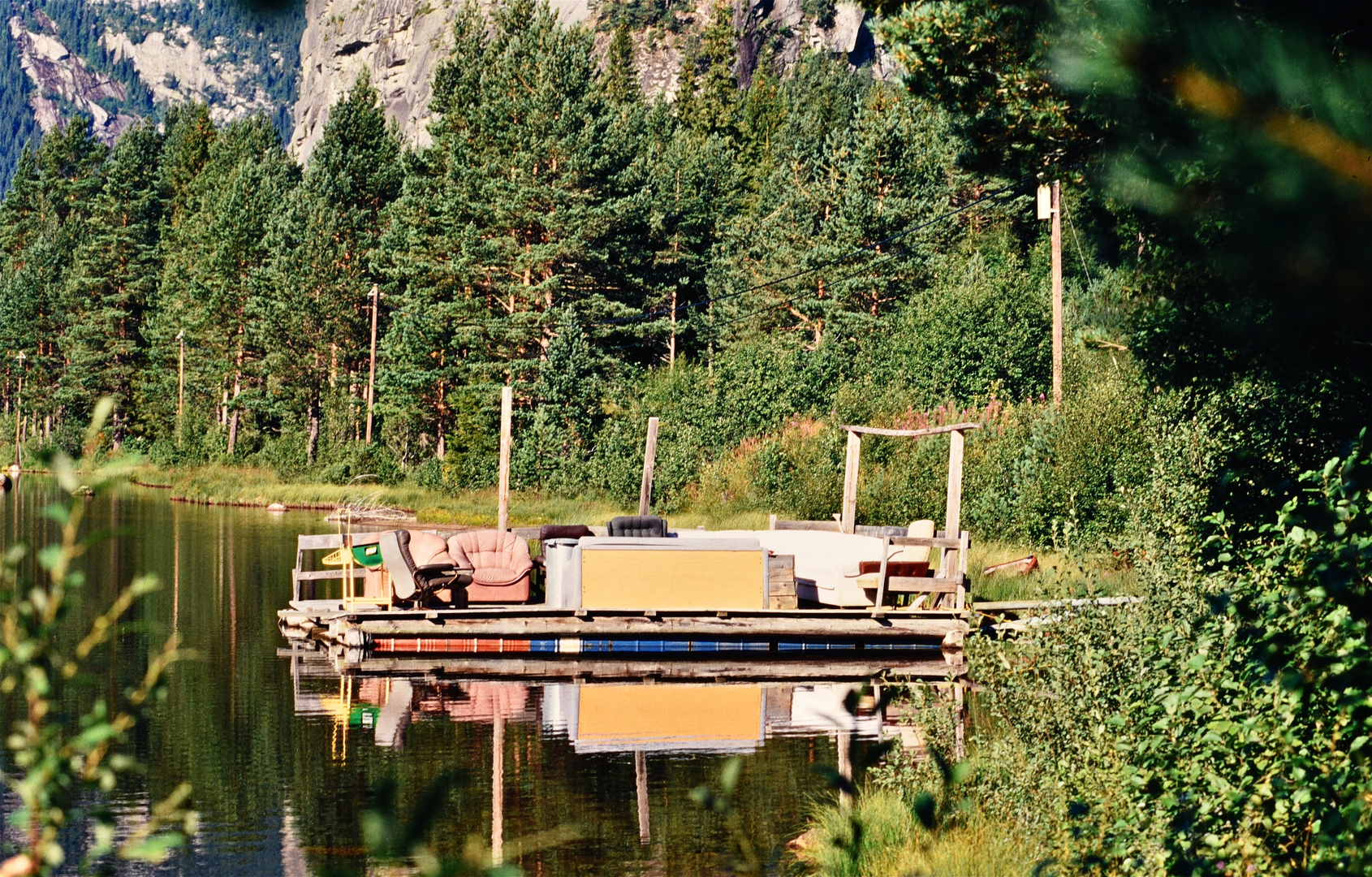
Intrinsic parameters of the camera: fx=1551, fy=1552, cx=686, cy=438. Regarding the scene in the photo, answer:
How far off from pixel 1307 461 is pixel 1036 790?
270cm

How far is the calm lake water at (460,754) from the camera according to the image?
1129cm

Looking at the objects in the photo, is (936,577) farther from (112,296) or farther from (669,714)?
(112,296)

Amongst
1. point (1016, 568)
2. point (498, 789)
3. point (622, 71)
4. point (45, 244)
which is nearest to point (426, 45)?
point (45, 244)

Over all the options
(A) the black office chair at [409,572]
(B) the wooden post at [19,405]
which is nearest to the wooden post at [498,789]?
(A) the black office chair at [409,572]

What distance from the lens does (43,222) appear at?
9331 centimetres

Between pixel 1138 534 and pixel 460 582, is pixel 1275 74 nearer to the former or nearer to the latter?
pixel 1138 534

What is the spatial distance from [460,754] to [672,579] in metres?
7.29

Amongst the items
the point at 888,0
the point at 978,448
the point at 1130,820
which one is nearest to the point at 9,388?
the point at 978,448

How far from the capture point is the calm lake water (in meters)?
11.3

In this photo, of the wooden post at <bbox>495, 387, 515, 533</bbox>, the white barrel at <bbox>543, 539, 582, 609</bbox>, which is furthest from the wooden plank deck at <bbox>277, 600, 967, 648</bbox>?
the wooden post at <bbox>495, 387, 515, 533</bbox>

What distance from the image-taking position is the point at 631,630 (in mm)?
20609

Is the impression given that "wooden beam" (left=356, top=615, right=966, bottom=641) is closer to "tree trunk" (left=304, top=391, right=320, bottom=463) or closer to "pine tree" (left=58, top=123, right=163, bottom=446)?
"tree trunk" (left=304, top=391, right=320, bottom=463)

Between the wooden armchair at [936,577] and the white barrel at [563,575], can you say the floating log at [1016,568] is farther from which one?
the white barrel at [563,575]

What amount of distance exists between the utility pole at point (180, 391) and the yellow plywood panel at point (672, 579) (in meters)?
48.8
